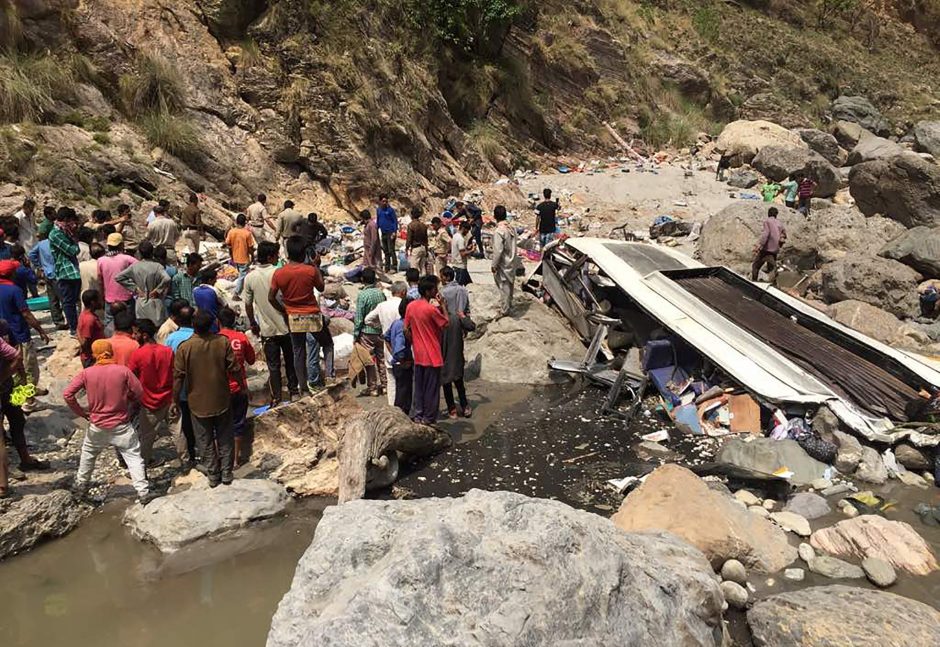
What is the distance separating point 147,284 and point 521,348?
4009 millimetres

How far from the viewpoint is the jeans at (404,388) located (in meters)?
5.72

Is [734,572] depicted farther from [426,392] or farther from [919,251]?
[919,251]

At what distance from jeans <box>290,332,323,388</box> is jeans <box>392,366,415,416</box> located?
899 mm

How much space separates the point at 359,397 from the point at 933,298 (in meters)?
8.22

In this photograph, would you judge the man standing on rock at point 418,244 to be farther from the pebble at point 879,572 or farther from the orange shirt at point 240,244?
the pebble at point 879,572

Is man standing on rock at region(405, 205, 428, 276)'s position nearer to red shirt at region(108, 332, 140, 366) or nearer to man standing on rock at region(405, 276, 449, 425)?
man standing on rock at region(405, 276, 449, 425)

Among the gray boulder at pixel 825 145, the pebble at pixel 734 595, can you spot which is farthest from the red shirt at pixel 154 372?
the gray boulder at pixel 825 145

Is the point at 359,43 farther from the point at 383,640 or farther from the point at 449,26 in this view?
the point at 383,640

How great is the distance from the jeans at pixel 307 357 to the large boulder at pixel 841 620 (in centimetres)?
420

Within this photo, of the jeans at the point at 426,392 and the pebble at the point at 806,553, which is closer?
the pebble at the point at 806,553

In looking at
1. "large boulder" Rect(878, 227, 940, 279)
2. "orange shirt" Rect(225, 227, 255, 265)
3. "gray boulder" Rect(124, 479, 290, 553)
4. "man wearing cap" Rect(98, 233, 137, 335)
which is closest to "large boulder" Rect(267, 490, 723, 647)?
"gray boulder" Rect(124, 479, 290, 553)

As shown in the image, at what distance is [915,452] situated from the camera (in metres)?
5.03

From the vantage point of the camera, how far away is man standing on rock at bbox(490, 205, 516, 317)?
7680mm

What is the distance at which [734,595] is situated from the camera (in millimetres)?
3471
